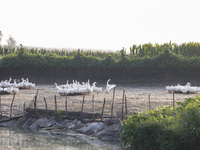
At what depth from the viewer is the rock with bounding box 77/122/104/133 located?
14.5 meters

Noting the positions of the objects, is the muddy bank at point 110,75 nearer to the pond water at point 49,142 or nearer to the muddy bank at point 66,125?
the muddy bank at point 66,125

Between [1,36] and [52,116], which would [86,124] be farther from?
[1,36]

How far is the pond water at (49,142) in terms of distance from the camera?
13.2 meters

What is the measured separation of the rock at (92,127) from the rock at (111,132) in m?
0.23

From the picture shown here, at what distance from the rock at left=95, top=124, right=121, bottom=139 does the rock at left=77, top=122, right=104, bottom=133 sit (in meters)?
0.23

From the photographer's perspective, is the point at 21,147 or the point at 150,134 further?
the point at 21,147

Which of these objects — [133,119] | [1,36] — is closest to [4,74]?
[133,119]

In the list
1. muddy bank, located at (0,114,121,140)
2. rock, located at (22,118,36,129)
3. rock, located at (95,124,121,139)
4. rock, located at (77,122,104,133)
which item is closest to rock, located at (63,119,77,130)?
muddy bank, located at (0,114,121,140)

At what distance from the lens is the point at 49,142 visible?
45.7 feet

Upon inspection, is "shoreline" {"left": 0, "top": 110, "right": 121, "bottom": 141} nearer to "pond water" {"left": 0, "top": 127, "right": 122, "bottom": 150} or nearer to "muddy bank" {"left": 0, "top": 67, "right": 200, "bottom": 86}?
"pond water" {"left": 0, "top": 127, "right": 122, "bottom": 150}

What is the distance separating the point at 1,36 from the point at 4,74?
33360 millimetres

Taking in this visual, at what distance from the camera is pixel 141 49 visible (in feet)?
124

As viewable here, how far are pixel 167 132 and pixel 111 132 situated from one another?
518 centimetres

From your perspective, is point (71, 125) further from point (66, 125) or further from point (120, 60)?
point (120, 60)
